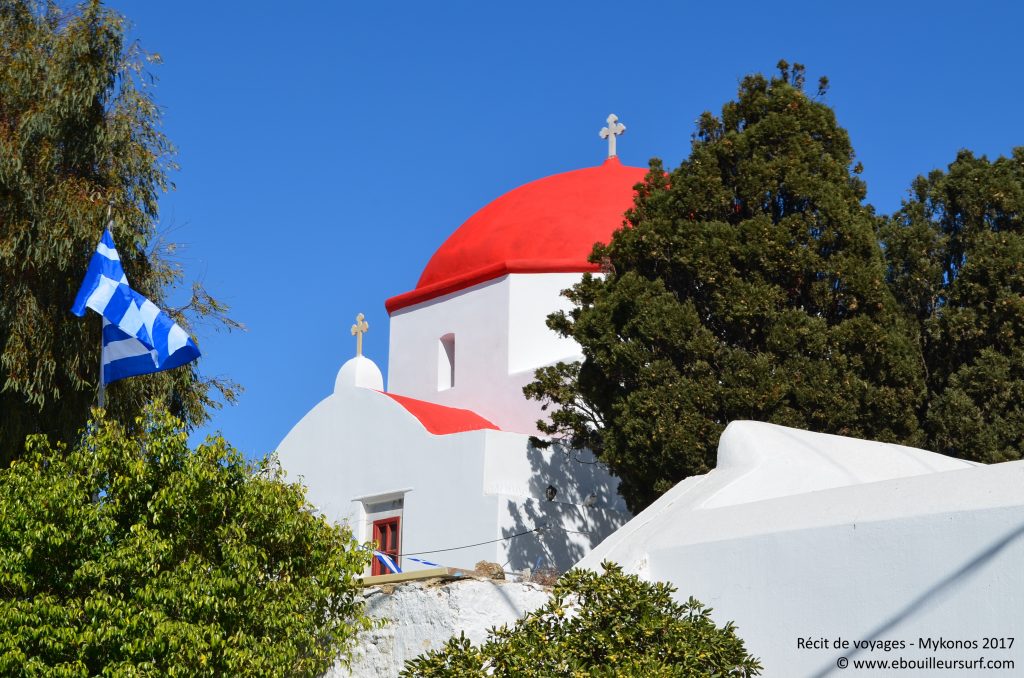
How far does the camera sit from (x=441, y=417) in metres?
15.1

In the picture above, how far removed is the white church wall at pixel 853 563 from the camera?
6.08 m

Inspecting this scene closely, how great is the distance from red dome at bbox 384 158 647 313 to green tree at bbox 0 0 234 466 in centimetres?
608

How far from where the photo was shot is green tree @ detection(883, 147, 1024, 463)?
11.8 m

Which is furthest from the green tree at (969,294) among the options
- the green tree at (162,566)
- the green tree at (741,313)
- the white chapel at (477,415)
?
the green tree at (162,566)

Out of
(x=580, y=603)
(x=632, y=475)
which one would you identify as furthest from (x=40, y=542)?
(x=632, y=475)

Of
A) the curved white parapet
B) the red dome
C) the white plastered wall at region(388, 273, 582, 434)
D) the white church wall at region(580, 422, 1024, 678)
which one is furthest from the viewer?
the red dome

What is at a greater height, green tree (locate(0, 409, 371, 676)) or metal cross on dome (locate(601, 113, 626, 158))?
metal cross on dome (locate(601, 113, 626, 158))

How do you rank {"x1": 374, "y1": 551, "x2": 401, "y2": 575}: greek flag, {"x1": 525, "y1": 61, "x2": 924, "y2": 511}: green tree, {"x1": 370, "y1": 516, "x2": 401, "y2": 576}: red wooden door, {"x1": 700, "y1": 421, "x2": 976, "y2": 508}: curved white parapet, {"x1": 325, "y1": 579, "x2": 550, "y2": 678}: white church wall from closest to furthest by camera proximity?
1. {"x1": 325, "y1": 579, "x2": 550, "y2": 678}: white church wall
2. {"x1": 700, "y1": 421, "x2": 976, "y2": 508}: curved white parapet
3. {"x1": 525, "y1": 61, "x2": 924, "y2": 511}: green tree
4. {"x1": 374, "y1": 551, "x2": 401, "y2": 575}: greek flag
5. {"x1": 370, "y1": 516, "x2": 401, "y2": 576}: red wooden door

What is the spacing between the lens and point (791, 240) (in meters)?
12.0

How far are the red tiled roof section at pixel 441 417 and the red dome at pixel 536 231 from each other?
6.61 ft

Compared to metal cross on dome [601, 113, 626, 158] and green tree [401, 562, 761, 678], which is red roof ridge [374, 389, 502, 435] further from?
green tree [401, 562, 761, 678]

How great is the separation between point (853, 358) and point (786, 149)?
2439mm

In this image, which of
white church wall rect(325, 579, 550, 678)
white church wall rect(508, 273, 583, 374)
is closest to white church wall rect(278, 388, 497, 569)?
white church wall rect(508, 273, 583, 374)

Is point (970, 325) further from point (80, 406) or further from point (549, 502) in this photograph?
point (80, 406)
